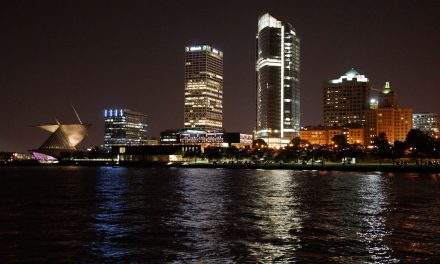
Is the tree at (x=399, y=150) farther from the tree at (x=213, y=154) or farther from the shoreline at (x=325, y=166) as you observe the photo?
the tree at (x=213, y=154)

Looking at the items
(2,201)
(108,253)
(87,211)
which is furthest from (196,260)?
(2,201)

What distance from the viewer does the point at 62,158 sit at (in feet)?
648

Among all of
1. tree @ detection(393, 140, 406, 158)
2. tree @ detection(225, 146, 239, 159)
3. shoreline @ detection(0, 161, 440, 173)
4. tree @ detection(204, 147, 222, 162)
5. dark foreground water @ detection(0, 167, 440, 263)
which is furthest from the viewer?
tree @ detection(204, 147, 222, 162)

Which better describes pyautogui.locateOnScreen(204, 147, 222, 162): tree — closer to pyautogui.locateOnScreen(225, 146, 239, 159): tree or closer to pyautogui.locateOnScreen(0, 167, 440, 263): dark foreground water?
pyautogui.locateOnScreen(225, 146, 239, 159): tree

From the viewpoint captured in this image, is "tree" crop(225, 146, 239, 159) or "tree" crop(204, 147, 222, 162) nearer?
"tree" crop(225, 146, 239, 159)

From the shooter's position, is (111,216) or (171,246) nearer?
(171,246)

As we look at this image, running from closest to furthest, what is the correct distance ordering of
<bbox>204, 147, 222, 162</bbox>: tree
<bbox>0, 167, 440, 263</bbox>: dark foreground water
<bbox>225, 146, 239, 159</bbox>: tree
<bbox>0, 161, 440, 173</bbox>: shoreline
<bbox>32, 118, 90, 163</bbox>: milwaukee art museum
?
<bbox>0, 167, 440, 263</bbox>: dark foreground water → <bbox>0, 161, 440, 173</bbox>: shoreline → <bbox>225, 146, 239, 159</bbox>: tree → <bbox>204, 147, 222, 162</bbox>: tree → <bbox>32, 118, 90, 163</bbox>: milwaukee art museum

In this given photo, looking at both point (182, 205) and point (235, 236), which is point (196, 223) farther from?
point (182, 205)

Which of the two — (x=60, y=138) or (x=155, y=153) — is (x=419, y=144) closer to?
(x=155, y=153)

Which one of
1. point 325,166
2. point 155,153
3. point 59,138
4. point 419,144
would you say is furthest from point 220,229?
point 59,138

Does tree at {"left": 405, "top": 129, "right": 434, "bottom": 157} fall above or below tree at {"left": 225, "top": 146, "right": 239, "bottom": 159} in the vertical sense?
above

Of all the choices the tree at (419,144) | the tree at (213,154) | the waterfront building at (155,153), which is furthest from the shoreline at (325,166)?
the tree at (419,144)

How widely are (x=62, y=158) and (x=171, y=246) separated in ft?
593

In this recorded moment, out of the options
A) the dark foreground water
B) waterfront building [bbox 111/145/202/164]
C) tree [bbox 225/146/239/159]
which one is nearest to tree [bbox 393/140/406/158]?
tree [bbox 225/146/239/159]
